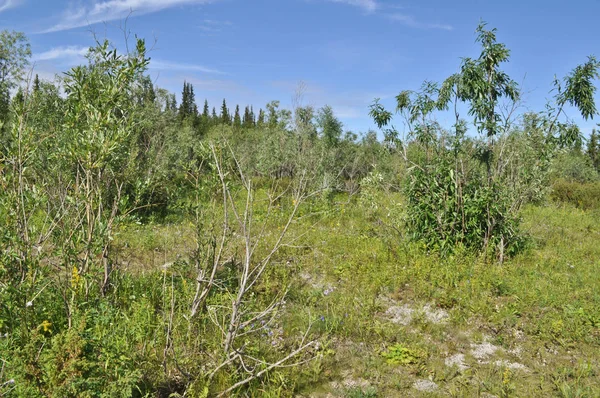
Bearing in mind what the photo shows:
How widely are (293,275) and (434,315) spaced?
222 cm

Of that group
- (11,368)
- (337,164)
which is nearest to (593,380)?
(11,368)

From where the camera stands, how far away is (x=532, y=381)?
3838 mm

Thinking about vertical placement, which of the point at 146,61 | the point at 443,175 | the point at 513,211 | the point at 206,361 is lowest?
the point at 206,361

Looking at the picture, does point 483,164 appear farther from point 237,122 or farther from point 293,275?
point 237,122

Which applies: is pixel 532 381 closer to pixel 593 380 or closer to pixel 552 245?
pixel 593 380

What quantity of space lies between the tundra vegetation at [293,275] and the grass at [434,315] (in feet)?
0.09

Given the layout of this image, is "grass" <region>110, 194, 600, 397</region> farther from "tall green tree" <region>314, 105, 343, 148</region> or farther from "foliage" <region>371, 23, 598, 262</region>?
"tall green tree" <region>314, 105, 343, 148</region>

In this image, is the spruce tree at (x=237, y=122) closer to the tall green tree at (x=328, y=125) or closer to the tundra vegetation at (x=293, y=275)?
the tall green tree at (x=328, y=125)

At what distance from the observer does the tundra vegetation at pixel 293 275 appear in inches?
132

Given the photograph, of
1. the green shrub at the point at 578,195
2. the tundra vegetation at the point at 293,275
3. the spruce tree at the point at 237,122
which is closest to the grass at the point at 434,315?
the tundra vegetation at the point at 293,275

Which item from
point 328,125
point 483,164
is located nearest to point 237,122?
point 328,125

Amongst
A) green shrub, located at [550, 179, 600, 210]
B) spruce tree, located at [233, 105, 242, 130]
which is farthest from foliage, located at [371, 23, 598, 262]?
spruce tree, located at [233, 105, 242, 130]

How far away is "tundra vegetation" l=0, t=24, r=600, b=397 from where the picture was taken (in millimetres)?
3365

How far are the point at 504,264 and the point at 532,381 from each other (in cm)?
318
